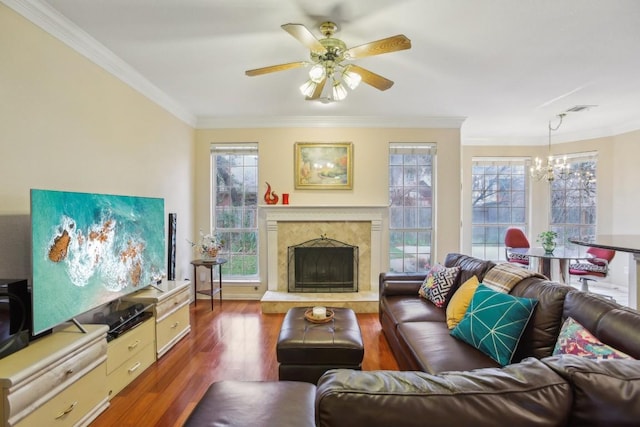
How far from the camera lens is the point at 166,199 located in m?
3.67

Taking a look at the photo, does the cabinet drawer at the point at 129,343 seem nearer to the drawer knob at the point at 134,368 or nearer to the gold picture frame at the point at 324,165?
the drawer knob at the point at 134,368

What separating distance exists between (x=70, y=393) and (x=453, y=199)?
464cm

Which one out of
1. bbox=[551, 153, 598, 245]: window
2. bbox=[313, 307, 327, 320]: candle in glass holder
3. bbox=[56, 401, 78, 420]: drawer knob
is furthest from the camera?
bbox=[551, 153, 598, 245]: window

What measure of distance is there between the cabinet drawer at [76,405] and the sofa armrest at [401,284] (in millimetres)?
2510

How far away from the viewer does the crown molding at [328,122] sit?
442 centimetres

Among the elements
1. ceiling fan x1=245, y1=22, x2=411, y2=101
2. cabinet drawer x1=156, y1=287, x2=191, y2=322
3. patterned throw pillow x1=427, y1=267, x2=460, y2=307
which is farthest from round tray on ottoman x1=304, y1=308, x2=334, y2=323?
ceiling fan x1=245, y1=22, x2=411, y2=101

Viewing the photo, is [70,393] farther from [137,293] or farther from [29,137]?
[29,137]

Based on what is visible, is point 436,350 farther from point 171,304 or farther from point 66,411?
point 171,304

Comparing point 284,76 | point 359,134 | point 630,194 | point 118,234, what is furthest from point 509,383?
point 630,194

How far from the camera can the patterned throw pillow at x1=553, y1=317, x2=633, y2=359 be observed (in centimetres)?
127

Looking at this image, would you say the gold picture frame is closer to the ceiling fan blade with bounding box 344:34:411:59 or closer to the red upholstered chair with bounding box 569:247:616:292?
the ceiling fan blade with bounding box 344:34:411:59

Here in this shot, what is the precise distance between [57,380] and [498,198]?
6.44 m

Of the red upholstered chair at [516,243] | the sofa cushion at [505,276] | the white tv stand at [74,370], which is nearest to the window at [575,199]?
the red upholstered chair at [516,243]

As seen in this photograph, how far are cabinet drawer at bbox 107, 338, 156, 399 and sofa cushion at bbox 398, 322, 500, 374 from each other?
2138mm
